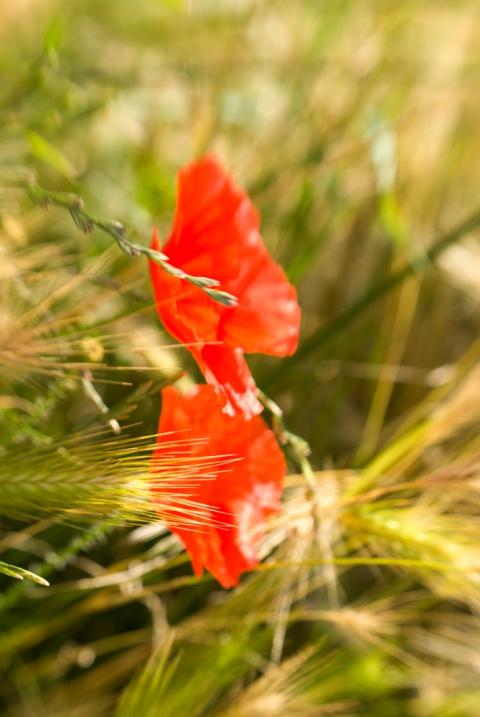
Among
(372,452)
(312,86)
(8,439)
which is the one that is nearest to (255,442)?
(8,439)

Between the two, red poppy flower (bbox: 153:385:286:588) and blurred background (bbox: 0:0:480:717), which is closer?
red poppy flower (bbox: 153:385:286:588)

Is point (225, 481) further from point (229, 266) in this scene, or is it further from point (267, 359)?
point (267, 359)

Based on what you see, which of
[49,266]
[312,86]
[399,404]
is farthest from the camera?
[399,404]

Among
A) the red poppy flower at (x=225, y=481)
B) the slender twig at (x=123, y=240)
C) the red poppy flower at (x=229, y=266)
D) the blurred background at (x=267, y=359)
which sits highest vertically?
the slender twig at (x=123, y=240)

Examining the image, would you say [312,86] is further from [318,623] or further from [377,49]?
[318,623]

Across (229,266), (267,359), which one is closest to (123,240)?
(229,266)

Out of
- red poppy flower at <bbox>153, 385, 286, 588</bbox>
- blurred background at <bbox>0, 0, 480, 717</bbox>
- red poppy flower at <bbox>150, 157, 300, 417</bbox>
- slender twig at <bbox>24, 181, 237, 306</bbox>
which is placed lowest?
blurred background at <bbox>0, 0, 480, 717</bbox>
